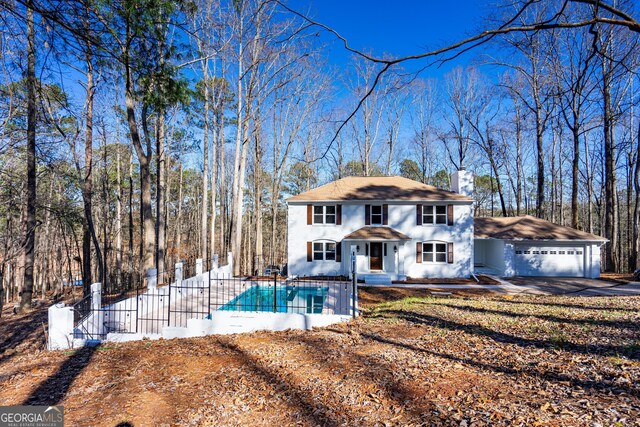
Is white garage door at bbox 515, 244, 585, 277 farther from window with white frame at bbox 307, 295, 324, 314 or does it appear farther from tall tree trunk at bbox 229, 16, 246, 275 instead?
tall tree trunk at bbox 229, 16, 246, 275

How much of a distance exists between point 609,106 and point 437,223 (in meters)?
12.5

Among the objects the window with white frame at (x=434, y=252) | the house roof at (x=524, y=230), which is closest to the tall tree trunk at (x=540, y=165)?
the house roof at (x=524, y=230)

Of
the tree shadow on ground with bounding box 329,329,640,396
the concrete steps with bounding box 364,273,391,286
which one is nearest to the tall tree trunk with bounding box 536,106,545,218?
the concrete steps with bounding box 364,273,391,286

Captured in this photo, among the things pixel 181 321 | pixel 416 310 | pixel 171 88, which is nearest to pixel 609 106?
pixel 416 310

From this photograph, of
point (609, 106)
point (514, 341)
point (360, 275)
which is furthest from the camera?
point (609, 106)

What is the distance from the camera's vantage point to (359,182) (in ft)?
65.1

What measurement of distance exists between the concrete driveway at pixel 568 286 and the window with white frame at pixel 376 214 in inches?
279

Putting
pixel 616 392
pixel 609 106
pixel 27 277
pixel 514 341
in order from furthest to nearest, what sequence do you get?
pixel 609 106 < pixel 27 277 < pixel 514 341 < pixel 616 392

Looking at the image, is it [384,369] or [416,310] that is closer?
[384,369]

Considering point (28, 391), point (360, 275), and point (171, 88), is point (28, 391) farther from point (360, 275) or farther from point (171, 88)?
point (360, 275)

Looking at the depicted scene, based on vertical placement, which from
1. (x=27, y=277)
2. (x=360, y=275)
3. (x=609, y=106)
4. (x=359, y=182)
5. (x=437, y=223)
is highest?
(x=609, y=106)

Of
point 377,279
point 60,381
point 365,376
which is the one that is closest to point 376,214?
point 377,279

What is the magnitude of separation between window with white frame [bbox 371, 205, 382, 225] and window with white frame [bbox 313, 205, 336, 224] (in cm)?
216

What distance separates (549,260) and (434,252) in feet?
20.4
